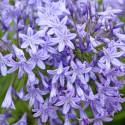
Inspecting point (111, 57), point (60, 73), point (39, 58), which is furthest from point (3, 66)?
point (111, 57)

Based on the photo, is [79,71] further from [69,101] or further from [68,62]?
[69,101]

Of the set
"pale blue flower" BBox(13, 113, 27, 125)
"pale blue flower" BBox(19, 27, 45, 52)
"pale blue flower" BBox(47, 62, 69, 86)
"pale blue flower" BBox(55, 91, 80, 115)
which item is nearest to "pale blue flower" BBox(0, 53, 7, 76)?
"pale blue flower" BBox(19, 27, 45, 52)

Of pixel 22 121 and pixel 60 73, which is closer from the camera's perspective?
pixel 60 73

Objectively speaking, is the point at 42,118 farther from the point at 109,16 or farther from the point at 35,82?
the point at 109,16

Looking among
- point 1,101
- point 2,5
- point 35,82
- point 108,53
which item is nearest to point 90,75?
point 108,53

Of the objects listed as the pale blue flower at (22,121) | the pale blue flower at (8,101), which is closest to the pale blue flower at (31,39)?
the pale blue flower at (8,101)

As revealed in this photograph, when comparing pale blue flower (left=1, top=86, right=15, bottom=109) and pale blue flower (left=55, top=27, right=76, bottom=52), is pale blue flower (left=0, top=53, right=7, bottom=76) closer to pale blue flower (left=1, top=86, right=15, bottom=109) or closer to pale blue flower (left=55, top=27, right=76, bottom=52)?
pale blue flower (left=1, top=86, right=15, bottom=109)

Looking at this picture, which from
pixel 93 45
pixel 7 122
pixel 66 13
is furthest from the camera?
pixel 7 122

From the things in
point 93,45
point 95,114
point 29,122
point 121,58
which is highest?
point 93,45
